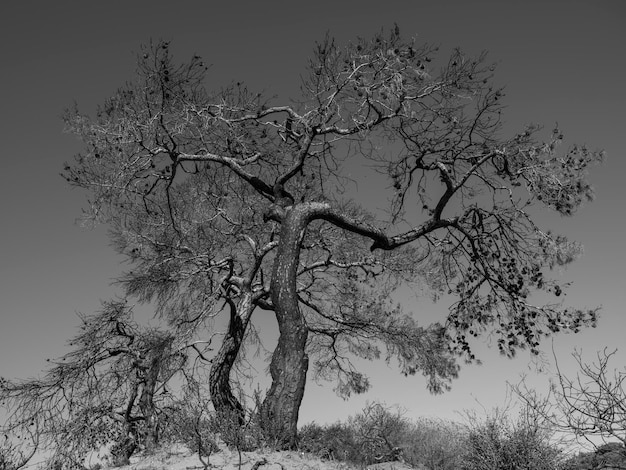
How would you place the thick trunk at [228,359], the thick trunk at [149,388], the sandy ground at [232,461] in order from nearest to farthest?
the sandy ground at [232,461]
the thick trunk at [228,359]
the thick trunk at [149,388]

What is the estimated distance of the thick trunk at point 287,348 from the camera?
20.9ft

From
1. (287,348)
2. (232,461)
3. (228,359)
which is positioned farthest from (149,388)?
(232,461)

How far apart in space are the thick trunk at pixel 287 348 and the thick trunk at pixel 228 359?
2935mm

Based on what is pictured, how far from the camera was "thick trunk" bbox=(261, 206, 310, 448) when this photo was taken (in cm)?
638

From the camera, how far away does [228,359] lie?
1097 centimetres

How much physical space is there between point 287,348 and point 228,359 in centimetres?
432

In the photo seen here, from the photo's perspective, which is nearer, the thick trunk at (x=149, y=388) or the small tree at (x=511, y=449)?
the small tree at (x=511, y=449)

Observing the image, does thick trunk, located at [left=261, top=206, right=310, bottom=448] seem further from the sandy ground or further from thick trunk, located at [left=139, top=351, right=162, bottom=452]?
thick trunk, located at [left=139, top=351, right=162, bottom=452]

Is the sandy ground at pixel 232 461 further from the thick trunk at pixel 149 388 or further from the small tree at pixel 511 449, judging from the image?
the thick trunk at pixel 149 388

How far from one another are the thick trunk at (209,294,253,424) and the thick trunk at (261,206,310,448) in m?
2.94

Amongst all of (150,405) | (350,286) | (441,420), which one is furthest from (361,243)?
(150,405)

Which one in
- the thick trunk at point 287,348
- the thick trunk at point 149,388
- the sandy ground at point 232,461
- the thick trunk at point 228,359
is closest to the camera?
the sandy ground at point 232,461

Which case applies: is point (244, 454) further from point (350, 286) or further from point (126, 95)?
point (350, 286)

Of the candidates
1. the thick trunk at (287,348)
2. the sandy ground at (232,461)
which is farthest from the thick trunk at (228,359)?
the sandy ground at (232,461)
